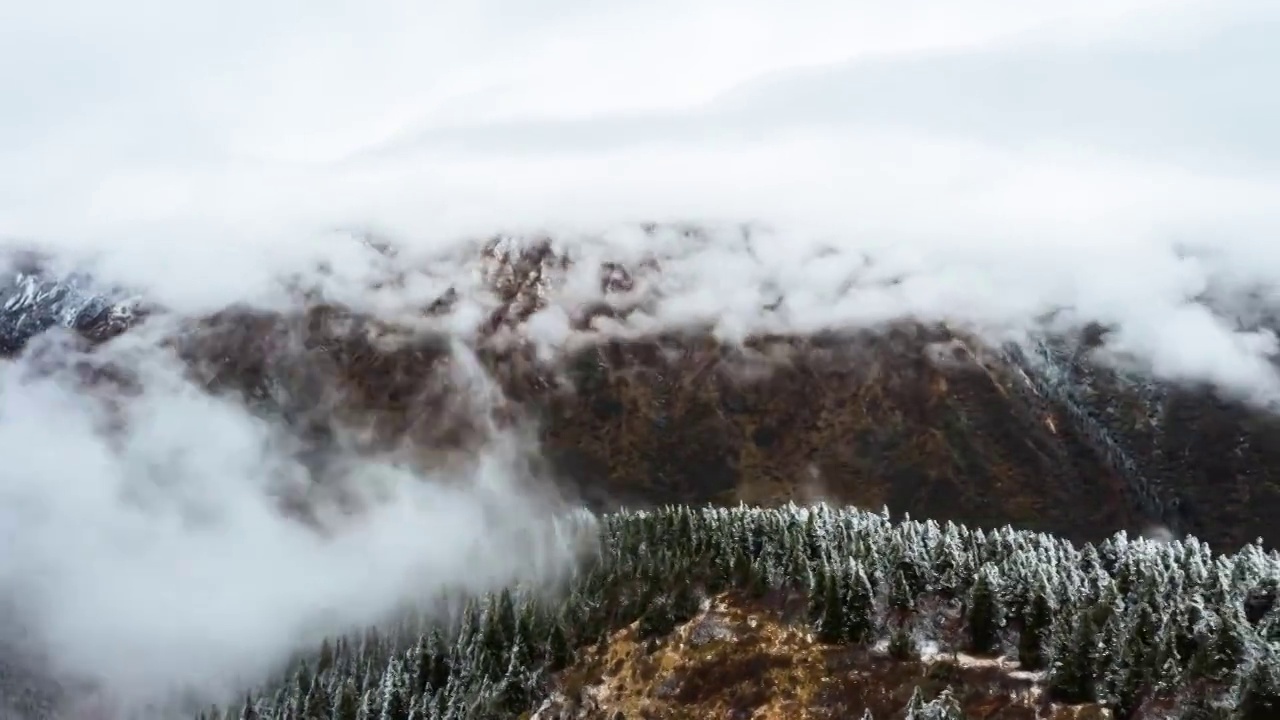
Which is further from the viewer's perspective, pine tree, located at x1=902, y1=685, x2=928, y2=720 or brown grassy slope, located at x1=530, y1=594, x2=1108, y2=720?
brown grassy slope, located at x1=530, y1=594, x2=1108, y2=720

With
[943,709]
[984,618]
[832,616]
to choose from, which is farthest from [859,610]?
[943,709]

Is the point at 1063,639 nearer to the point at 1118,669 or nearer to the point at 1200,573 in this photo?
the point at 1118,669

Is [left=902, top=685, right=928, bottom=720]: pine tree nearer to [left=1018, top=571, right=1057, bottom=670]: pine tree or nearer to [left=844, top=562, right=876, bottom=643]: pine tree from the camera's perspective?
[left=1018, top=571, right=1057, bottom=670]: pine tree

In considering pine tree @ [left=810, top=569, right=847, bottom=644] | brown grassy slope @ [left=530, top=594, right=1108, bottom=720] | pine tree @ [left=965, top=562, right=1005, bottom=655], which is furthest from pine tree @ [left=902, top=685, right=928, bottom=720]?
pine tree @ [left=810, top=569, right=847, bottom=644]

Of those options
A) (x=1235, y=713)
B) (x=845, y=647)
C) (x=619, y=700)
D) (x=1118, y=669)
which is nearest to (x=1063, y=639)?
(x=1118, y=669)

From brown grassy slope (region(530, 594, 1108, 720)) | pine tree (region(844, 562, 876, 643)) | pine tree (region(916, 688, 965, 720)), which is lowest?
brown grassy slope (region(530, 594, 1108, 720))

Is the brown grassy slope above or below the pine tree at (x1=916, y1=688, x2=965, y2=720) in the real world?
below

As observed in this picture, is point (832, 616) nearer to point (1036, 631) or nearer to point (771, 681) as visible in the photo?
point (771, 681)

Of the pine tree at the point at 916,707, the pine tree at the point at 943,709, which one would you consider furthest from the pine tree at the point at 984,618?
the pine tree at the point at 916,707

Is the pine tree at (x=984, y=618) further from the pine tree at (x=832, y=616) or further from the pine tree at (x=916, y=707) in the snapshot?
the pine tree at (x=916, y=707)
